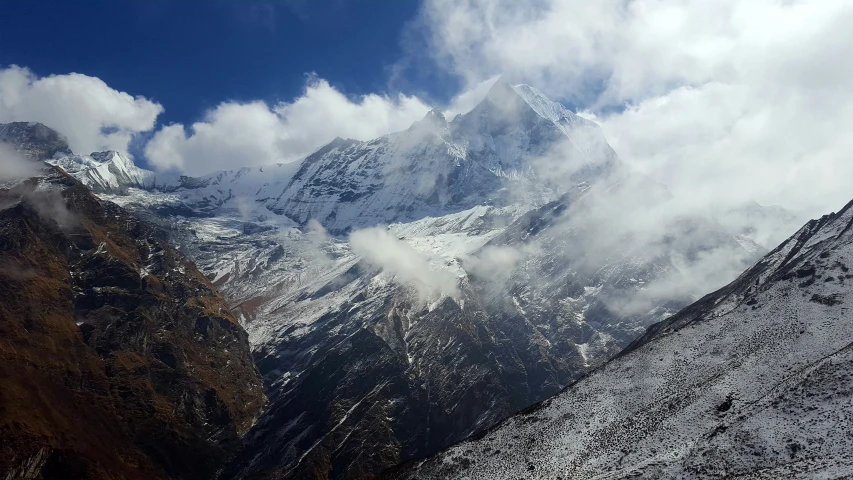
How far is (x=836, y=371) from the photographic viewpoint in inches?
3076

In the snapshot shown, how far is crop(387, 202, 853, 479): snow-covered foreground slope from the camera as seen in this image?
71.3 meters

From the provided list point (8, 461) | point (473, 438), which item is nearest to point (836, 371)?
point (473, 438)

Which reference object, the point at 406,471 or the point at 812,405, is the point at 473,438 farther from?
the point at 812,405

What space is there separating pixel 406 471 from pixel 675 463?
1891 inches

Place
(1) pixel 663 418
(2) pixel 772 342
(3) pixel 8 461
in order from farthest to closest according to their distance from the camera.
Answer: (3) pixel 8 461
(2) pixel 772 342
(1) pixel 663 418

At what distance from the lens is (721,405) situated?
85688 millimetres

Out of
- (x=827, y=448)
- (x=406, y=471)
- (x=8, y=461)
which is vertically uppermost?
(x=8, y=461)

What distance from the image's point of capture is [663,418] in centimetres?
8969

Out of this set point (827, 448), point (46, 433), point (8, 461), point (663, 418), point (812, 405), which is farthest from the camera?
point (46, 433)

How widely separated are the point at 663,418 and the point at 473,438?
37.0 meters

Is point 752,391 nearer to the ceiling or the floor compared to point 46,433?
nearer to the floor

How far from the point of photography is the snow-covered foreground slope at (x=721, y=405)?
71.3m

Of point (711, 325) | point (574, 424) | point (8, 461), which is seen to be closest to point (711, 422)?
point (574, 424)

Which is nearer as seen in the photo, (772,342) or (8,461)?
(772,342)
